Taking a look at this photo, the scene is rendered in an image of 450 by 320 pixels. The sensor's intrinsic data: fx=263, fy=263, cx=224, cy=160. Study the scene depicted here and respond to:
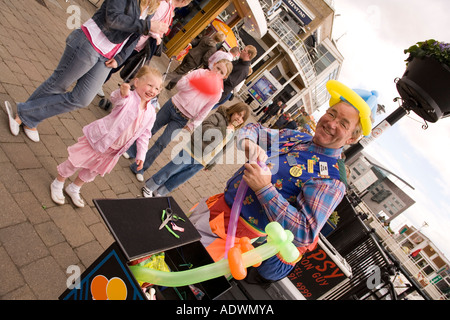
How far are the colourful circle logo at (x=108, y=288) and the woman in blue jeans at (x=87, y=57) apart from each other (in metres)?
2.31

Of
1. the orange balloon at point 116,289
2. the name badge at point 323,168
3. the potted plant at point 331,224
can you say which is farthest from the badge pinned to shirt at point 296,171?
the potted plant at point 331,224

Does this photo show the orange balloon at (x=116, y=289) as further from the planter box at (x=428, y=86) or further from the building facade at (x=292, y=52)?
the building facade at (x=292, y=52)

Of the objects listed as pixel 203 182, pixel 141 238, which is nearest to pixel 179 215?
→ pixel 141 238

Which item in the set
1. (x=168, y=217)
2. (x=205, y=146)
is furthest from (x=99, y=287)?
(x=205, y=146)

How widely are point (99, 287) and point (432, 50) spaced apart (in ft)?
13.3

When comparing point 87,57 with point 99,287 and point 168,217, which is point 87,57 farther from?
point 99,287

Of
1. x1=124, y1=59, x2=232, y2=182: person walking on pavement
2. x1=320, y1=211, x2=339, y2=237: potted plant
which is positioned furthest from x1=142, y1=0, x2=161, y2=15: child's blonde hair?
x1=320, y1=211, x2=339, y2=237: potted plant

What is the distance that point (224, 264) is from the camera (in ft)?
3.87

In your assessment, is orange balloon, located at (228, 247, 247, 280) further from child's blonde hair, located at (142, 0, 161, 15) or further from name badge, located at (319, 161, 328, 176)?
child's blonde hair, located at (142, 0, 161, 15)

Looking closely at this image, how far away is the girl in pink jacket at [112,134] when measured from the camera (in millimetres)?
2656

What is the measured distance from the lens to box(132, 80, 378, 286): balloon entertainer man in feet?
4.98

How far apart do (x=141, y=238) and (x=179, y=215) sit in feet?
1.25

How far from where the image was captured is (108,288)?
1337 mm

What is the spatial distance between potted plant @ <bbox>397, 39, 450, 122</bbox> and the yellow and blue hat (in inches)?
71.7
